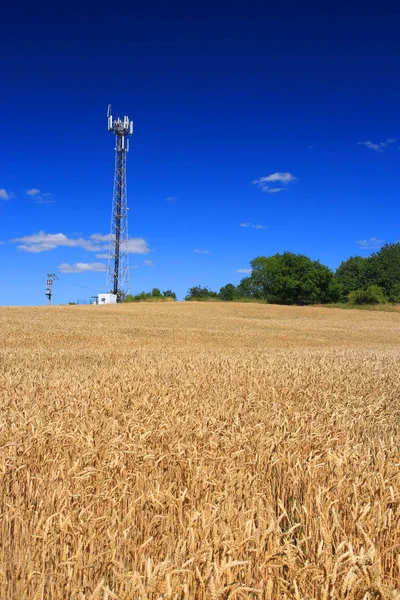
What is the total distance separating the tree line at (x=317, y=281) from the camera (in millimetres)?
75875

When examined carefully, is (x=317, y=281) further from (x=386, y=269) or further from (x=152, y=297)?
(x=152, y=297)

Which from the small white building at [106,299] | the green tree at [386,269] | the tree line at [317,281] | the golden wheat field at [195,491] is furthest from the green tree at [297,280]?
the golden wheat field at [195,491]

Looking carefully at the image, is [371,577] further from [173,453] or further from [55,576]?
[173,453]

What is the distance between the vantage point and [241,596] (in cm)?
174

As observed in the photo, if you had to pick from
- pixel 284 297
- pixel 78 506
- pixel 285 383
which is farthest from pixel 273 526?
pixel 284 297

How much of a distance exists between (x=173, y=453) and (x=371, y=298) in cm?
6408

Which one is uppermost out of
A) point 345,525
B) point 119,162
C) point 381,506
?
point 119,162

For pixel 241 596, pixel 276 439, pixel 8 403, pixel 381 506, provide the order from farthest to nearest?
pixel 8 403 → pixel 276 439 → pixel 381 506 → pixel 241 596

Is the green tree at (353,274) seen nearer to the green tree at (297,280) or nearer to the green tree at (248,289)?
the green tree at (297,280)

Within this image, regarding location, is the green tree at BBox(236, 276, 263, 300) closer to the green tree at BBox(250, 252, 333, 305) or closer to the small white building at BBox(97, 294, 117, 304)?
the green tree at BBox(250, 252, 333, 305)

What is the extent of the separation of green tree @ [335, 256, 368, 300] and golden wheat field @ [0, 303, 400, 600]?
3411 inches

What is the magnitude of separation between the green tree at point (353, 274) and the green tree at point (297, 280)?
1130 centimetres

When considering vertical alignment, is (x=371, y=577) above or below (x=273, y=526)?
below

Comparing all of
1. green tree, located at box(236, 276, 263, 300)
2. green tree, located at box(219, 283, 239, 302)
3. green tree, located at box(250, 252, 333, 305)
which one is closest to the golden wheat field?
green tree, located at box(250, 252, 333, 305)
